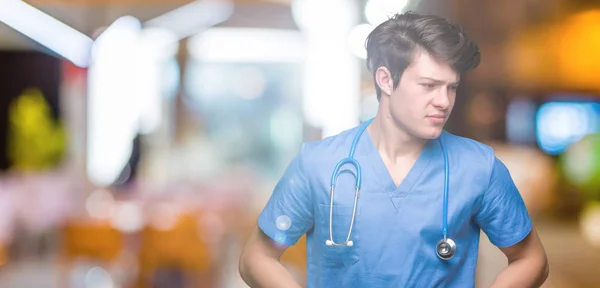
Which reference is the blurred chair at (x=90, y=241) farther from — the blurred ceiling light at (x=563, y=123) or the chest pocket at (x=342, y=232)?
the blurred ceiling light at (x=563, y=123)

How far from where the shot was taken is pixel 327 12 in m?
1.33

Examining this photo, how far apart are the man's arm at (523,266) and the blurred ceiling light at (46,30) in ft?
3.06

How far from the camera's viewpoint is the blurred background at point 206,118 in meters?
1.20

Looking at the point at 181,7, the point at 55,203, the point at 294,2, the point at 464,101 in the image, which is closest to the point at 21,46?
the point at 55,203

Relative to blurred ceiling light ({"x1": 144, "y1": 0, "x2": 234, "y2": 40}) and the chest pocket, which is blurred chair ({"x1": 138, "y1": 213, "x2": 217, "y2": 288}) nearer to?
blurred ceiling light ({"x1": 144, "y1": 0, "x2": 234, "y2": 40})

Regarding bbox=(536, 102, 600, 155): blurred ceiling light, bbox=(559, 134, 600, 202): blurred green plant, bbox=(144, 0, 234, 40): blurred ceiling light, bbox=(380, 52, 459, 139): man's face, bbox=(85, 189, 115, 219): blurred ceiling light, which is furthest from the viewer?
bbox=(559, 134, 600, 202): blurred green plant

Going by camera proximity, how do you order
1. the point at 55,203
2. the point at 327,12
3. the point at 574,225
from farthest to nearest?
the point at 574,225 → the point at 55,203 → the point at 327,12

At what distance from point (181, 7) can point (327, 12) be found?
5.32 feet

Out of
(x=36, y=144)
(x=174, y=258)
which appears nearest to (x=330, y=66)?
(x=174, y=258)

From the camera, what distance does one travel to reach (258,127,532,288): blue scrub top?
0.94 meters

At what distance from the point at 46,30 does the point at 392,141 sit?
98 centimetres

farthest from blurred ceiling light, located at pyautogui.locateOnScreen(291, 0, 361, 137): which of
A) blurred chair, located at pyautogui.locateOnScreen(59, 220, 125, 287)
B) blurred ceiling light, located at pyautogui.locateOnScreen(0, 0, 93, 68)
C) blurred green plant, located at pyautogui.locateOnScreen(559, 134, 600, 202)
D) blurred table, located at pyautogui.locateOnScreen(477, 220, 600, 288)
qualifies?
blurred green plant, located at pyautogui.locateOnScreen(559, 134, 600, 202)

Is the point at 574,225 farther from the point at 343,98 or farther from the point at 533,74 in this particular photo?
the point at 343,98

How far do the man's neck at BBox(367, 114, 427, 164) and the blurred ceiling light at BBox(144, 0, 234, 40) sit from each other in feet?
3.63
